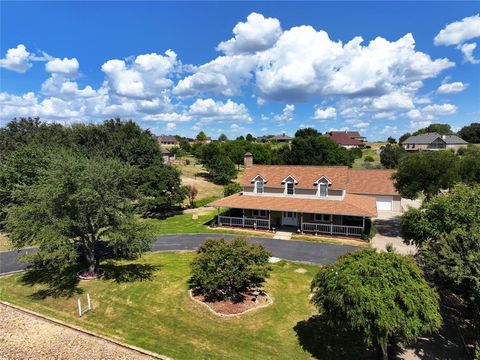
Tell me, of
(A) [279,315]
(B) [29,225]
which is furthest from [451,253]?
(B) [29,225]

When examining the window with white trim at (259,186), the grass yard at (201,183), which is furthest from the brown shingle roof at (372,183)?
the grass yard at (201,183)

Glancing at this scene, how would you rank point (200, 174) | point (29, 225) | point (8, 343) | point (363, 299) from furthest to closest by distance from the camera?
point (200, 174) < point (29, 225) < point (8, 343) < point (363, 299)

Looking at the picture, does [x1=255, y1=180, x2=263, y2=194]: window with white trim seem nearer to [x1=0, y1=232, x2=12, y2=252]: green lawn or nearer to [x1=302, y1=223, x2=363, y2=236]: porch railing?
[x1=302, y1=223, x2=363, y2=236]: porch railing

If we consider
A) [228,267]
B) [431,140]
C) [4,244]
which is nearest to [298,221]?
[228,267]

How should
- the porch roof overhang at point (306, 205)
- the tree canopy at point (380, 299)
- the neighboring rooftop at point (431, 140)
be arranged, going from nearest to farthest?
the tree canopy at point (380, 299) → the porch roof overhang at point (306, 205) → the neighboring rooftop at point (431, 140)

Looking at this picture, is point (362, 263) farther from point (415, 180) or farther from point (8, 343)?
point (415, 180)

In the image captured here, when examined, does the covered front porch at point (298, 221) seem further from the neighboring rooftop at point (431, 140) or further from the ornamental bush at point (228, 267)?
the neighboring rooftop at point (431, 140)

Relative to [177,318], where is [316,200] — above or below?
above
